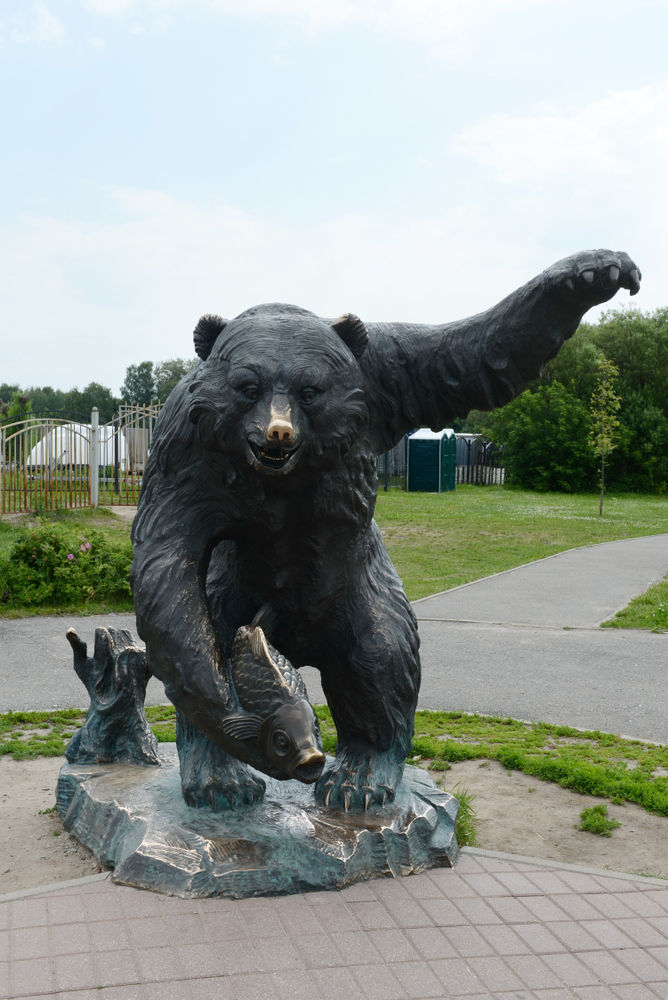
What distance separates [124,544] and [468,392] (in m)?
7.98

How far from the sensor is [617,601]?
10.6 m

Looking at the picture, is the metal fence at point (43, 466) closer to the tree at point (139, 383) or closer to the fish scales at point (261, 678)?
the fish scales at point (261, 678)

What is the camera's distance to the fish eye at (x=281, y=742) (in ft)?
8.61

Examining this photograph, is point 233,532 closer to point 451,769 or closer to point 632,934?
point 632,934

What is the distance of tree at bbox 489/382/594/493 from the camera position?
34344mm

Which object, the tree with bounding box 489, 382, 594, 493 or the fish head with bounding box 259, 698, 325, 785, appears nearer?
the fish head with bounding box 259, 698, 325, 785

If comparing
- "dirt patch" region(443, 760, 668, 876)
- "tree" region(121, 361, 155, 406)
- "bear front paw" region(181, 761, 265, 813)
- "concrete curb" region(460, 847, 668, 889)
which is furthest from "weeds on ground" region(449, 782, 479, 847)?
"tree" region(121, 361, 155, 406)

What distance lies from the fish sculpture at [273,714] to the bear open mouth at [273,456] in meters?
0.52

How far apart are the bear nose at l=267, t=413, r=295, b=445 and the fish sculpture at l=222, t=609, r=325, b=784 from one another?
61 cm

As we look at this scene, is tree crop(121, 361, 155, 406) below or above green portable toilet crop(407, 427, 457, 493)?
above

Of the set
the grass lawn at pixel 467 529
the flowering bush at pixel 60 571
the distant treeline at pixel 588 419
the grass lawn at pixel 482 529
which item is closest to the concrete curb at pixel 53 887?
the grass lawn at pixel 467 529

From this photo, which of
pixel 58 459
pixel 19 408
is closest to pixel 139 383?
pixel 19 408

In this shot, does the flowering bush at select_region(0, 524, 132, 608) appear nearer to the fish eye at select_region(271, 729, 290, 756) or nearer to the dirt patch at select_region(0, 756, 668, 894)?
the dirt patch at select_region(0, 756, 668, 894)

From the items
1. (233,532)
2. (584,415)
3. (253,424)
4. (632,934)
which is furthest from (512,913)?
(584,415)
